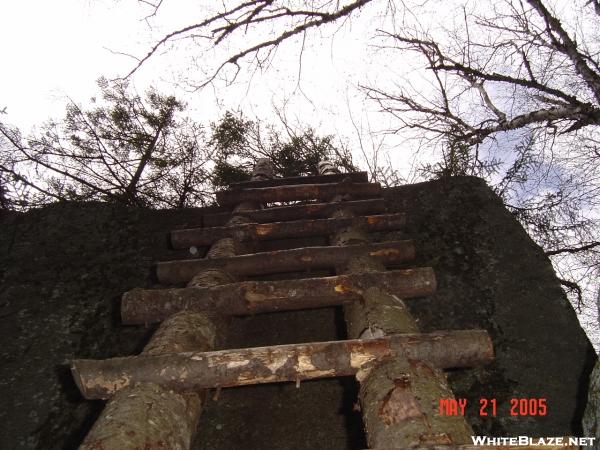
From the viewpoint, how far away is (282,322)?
261 centimetres

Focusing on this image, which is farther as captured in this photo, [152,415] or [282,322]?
[282,322]

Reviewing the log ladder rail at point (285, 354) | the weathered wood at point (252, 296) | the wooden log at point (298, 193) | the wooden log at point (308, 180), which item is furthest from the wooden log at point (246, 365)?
the wooden log at point (308, 180)

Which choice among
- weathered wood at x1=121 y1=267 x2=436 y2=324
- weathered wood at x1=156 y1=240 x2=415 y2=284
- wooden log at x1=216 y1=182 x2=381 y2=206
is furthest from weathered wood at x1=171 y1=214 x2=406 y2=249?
weathered wood at x1=121 y1=267 x2=436 y2=324

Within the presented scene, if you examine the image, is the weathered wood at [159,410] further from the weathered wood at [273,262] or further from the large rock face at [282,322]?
the large rock face at [282,322]

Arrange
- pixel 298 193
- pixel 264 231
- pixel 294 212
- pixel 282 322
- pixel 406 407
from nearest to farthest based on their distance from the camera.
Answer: pixel 406 407, pixel 282 322, pixel 264 231, pixel 294 212, pixel 298 193

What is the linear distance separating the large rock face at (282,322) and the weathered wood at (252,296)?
0.56 metres

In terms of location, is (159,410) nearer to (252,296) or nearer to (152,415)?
(152,415)

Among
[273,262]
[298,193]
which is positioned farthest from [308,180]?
[273,262]

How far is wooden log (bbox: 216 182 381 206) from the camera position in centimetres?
360

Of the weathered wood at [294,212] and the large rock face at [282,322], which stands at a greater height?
the weathered wood at [294,212]

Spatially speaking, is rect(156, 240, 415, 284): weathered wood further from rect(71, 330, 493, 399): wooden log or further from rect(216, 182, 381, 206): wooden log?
rect(216, 182, 381, 206): wooden log

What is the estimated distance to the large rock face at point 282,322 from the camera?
6.57ft

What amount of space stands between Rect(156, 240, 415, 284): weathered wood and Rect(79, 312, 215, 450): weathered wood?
2.21 ft

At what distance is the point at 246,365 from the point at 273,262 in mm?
1034
